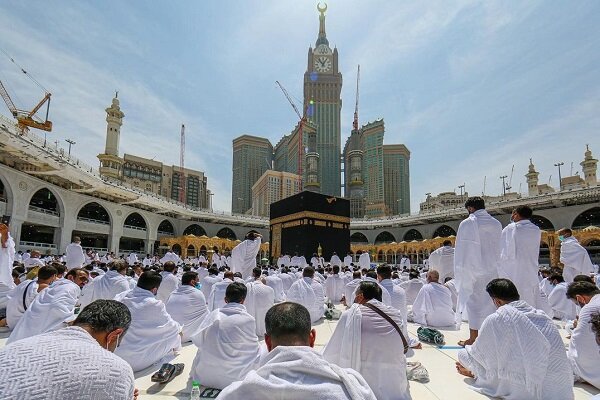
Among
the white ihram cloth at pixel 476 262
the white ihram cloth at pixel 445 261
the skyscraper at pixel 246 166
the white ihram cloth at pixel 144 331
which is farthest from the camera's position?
the skyscraper at pixel 246 166

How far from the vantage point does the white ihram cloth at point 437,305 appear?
5648 millimetres

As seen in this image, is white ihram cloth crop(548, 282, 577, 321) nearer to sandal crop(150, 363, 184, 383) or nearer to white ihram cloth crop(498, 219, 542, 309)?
white ihram cloth crop(498, 219, 542, 309)

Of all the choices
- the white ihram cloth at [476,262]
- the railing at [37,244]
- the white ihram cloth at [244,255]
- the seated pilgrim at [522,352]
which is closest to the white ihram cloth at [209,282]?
the white ihram cloth at [244,255]

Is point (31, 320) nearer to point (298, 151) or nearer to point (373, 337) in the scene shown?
point (373, 337)

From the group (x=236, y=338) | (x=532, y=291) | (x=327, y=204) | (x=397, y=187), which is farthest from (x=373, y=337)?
(x=397, y=187)

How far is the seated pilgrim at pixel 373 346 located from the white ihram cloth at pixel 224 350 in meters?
0.91

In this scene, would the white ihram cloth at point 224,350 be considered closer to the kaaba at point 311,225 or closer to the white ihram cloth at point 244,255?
the white ihram cloth at point 244,255

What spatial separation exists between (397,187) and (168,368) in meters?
90.8

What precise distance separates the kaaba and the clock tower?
63380 millimetres

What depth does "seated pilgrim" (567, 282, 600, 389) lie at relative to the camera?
2.93 meters

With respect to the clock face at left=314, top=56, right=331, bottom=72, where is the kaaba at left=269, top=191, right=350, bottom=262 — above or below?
below

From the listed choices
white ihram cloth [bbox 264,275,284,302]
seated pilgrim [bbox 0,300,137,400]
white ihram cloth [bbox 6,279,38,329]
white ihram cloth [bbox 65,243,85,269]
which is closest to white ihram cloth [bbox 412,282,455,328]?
white ihram cloth [bbox 264,275,284,302]

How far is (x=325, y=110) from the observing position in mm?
95375

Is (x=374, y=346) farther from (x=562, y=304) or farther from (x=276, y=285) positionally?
(x=562, y=304)
